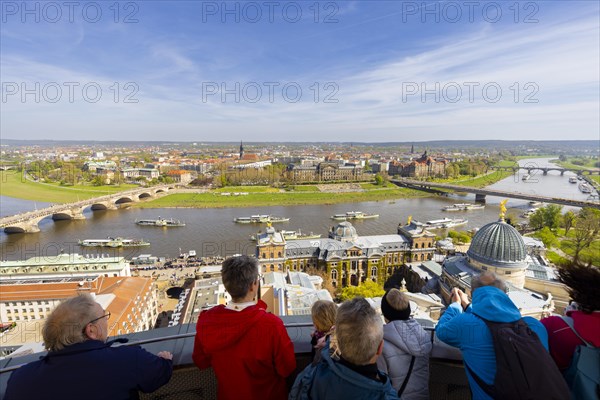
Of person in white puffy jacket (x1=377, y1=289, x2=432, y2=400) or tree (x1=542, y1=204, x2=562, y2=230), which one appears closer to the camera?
person in white puffy jacket (x1=377, y1=289, x2=432, y2=400)

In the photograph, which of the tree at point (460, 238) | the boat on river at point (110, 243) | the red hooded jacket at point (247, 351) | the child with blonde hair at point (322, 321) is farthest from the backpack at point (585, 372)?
the boat on river at point (110, 243)

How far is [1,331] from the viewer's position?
26.1 feet

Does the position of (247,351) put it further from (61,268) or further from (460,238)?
(460,238)

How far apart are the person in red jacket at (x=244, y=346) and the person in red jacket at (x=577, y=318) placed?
30.4 inches

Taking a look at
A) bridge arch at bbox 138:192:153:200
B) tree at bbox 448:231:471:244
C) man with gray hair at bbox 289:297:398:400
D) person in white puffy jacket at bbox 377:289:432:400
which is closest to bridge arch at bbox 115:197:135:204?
bridge arch at bbox 138:192:153:200

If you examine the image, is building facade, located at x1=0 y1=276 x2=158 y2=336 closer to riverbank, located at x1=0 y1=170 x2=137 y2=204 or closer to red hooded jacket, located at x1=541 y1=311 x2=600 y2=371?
red hooded jacket, located at x1=541 y1=311 x2=600 y2=371

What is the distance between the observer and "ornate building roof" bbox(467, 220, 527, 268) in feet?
26.0

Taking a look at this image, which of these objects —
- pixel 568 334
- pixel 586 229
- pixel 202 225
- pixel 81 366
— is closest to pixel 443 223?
pixel 586 229

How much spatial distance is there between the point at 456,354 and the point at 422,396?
19cm

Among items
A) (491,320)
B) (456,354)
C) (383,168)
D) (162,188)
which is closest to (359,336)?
(491,320)

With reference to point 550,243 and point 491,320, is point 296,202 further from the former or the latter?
point 491,320

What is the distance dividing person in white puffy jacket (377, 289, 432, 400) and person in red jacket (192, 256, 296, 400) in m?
0.30

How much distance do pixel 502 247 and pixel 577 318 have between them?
8.02 m

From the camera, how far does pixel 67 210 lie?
20203 mm
